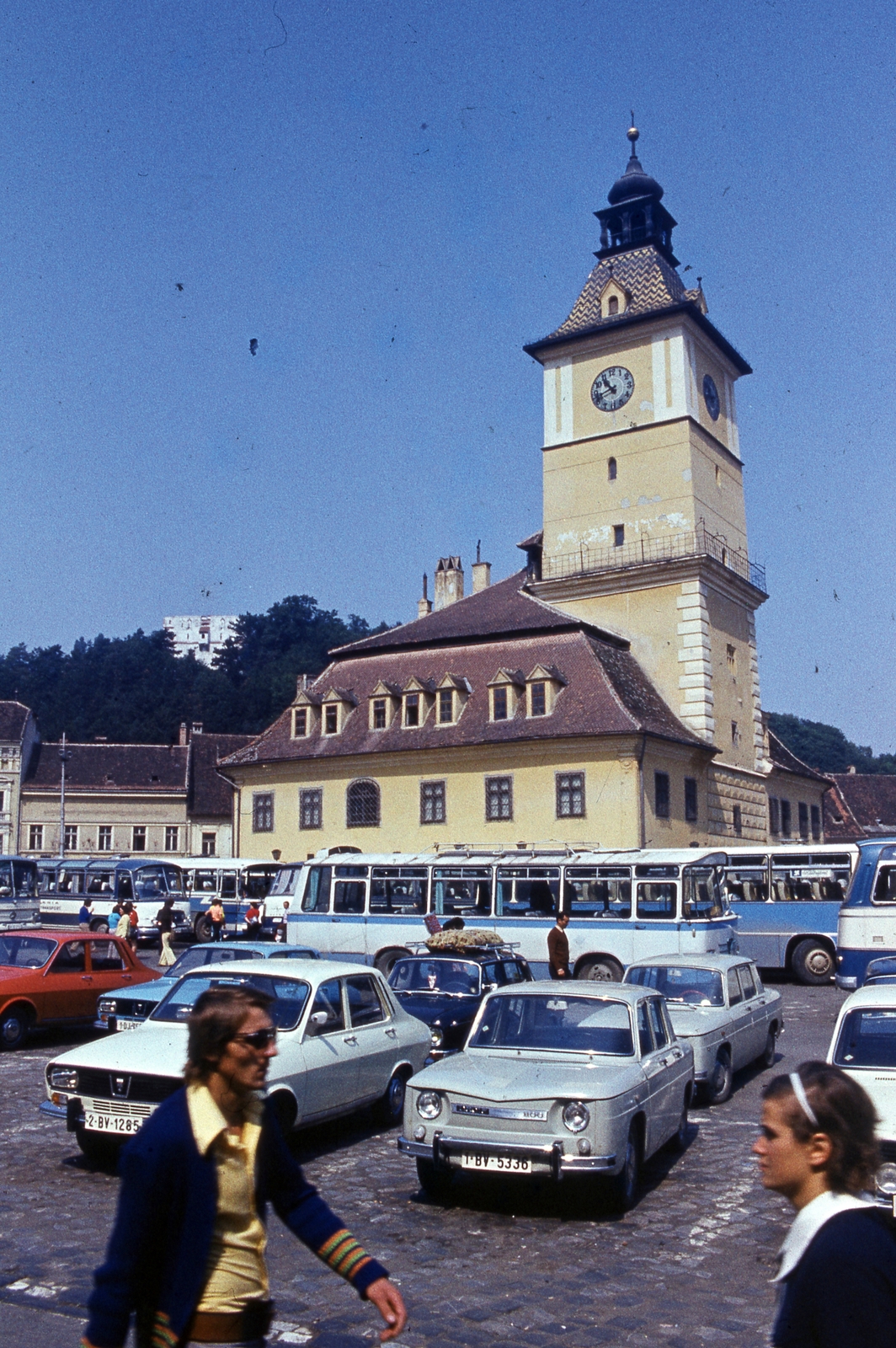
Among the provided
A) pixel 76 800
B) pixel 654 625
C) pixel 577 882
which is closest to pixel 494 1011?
pixel 577 882

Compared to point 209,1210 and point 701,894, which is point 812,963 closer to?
point 701,894

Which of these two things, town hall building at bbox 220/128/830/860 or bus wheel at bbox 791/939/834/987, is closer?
bus wheel at bbox 791/939/834/987

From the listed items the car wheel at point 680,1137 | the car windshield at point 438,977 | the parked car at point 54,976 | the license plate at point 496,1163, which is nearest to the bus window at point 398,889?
the parked car at point 54,976

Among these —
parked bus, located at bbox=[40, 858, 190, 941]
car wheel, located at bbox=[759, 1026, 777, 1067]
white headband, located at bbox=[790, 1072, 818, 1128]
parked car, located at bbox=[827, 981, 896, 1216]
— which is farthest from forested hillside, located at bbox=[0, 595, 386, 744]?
white headband, located at bbox=[790, 1072, 818, 1128]

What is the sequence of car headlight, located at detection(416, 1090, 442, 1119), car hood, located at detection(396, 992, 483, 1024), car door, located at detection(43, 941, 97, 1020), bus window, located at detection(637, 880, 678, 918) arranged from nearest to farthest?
car headlight, located at detection(416, 1090, 442, 1119)
car hood, located at detection(396, 992, 483, 1024)
car door, located at detection(43, 941, 97, 1020)
bus window, located at detection(637, 880, 678, 918)

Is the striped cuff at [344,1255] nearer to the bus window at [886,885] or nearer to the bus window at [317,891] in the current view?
the bus window at [886,885]

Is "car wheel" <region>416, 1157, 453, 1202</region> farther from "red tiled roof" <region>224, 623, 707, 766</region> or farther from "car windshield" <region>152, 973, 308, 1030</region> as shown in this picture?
"red tiled roof" <region>224, 623, 707, 766</region>

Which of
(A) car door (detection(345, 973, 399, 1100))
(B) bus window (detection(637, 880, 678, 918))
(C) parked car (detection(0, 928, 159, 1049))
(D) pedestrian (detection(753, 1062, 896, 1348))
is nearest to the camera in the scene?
(D) pedestrian (detection(753, 1062, 896, 1348))

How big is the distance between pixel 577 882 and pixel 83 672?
116 meters

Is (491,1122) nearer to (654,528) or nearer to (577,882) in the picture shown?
(577,882)

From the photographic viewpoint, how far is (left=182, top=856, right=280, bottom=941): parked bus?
136ft

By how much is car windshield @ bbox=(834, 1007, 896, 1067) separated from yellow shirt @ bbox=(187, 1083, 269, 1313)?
7.36 m

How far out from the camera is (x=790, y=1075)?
342 cm

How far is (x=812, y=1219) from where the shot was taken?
3.16 meters
